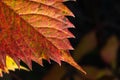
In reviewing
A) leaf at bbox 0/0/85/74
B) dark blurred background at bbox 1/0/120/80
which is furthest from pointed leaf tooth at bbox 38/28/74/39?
dark blurred background at bbox 1/0/120/80

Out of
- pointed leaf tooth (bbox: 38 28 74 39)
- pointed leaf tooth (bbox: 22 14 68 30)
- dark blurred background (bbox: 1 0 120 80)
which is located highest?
pointed leaf tooth (bbox: 22 14 68 30)

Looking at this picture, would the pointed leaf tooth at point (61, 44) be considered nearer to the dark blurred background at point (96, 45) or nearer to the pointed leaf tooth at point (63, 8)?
the pointed leaf tooth at point (63, 8)

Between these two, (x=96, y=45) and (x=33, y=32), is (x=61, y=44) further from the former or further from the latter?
(x=96, y=45)

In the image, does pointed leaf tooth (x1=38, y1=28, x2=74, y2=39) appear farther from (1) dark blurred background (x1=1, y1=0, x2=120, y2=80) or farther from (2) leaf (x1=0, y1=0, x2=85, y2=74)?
(1) dark blurred background (x1=1, y1=0, x2=120, y2=80)

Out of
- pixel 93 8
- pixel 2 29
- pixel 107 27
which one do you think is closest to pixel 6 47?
pixel 2 29

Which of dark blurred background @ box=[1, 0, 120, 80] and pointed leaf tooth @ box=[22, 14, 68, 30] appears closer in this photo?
pointed leaf tooth @ box=[22, 14, 68, 30]

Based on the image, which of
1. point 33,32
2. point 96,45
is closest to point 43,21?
point 33,32
